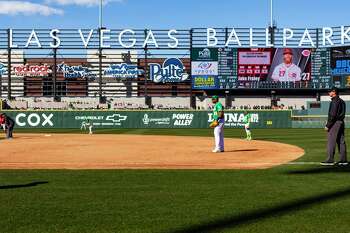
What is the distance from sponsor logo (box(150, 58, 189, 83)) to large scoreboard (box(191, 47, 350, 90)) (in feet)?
12.6

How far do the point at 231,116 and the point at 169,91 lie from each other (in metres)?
19.2

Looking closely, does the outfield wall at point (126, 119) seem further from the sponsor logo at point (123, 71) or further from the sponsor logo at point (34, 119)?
the sponsor logo at point (123, 71)

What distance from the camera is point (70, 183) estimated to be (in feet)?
26.1

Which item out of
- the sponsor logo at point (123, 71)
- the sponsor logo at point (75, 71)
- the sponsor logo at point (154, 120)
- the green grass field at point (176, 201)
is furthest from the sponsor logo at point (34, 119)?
the green grass field at point (176, 201)

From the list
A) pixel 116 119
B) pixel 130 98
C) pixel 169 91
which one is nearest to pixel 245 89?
pixel 169 91

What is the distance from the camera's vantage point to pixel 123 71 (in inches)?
2324

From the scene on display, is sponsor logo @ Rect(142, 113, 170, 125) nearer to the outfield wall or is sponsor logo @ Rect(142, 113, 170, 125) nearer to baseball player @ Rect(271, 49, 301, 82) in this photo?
the outfield wall

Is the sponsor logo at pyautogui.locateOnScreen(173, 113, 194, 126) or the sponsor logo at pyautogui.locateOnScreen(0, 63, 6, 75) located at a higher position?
the sponsor logo at pyautogui.locateOnScreen(0, 63, 6, 75)

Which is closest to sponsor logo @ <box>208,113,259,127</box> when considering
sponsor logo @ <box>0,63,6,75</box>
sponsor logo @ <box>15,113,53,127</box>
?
sponsor logo @ <box>15,113,53,127</box>

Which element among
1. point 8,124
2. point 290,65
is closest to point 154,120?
point 8,124

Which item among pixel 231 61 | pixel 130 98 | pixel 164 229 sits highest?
pixel 231 61

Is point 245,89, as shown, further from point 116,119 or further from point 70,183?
point 70,183

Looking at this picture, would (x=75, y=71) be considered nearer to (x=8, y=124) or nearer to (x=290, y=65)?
(x=290, y=65)

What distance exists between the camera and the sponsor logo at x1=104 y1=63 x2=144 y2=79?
58.8 m
